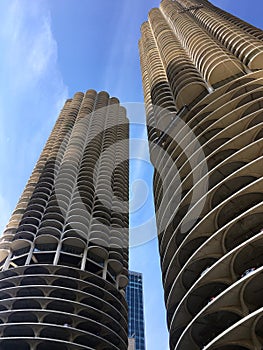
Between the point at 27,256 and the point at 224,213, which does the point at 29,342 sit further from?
the point at 224,213

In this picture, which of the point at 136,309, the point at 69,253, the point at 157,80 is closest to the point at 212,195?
the point at 69,253

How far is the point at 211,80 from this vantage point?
5269 centimetres

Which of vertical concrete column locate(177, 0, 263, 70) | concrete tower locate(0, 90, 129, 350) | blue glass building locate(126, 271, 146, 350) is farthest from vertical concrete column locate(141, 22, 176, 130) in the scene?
blue glass building locate(126, 271, 146, 350)

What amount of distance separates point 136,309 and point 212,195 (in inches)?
4996

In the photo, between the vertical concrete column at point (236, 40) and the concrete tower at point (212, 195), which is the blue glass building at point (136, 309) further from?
the vertical concrete column at point (236, 40)

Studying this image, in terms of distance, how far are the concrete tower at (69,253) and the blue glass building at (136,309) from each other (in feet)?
234

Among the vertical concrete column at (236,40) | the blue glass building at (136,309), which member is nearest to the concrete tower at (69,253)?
the vertical concrete column at (236,40)

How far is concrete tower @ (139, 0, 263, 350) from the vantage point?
83.6 feet

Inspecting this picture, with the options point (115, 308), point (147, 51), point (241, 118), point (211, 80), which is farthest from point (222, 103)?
point (147, 51)

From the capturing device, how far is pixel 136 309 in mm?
149500

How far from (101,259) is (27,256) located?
1122cm

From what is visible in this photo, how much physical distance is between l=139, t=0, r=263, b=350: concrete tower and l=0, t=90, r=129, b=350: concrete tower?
57.3 feet

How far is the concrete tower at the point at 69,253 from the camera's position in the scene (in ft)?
167

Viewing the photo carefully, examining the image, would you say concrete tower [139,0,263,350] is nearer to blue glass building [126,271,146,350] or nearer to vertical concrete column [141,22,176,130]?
vertical concrete column [141,22,176,130]
